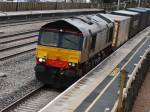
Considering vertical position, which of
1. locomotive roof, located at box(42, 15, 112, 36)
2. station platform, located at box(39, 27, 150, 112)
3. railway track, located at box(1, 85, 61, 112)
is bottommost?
railway track, located at box(1, 85, 61, 112)

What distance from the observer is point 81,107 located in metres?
15.1

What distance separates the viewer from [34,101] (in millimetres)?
17172

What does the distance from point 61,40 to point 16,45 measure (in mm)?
10593

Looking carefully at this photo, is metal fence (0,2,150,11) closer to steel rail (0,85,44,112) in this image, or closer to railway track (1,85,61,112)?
railway track (1,85,61,112)

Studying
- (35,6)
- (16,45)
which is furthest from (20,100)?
(35,6)

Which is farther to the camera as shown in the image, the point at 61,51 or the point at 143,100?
the point at 143,100

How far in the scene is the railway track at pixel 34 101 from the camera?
15936 mm

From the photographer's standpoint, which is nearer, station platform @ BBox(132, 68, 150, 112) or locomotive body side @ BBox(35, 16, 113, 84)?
station platform @ BBox(132, 68, 150, 112)

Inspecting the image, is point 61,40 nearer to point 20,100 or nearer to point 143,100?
point 20,100

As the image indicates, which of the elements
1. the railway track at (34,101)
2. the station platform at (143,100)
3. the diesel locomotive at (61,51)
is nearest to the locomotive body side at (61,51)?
the diesel locomotive at (61,51)

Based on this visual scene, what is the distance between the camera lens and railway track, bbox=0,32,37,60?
85.9ft

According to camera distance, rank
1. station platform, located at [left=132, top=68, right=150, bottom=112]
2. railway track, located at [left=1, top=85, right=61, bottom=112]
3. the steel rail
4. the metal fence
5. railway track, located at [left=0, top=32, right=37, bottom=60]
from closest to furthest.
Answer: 1. the steel rail
2. railway track, located at [left=1, top=85, right=61, bottom=112]
3. station platform, located at [left=132, top=68, right=150, bottom=112]
4. railway track, located at [left=0, top=32, right=37, bottom=60]
5. the metal fence

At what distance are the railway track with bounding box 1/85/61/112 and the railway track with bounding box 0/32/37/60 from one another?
5.89 m

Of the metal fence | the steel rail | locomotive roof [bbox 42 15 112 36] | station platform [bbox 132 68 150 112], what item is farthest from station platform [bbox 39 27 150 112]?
the metal fence
